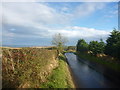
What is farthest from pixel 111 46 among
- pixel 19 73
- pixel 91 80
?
pixel 19 73

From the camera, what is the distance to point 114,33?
66.2 ft

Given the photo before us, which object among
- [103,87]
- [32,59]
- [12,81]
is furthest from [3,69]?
[103,87]

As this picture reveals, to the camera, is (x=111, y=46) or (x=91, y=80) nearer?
(x=91, y=80)

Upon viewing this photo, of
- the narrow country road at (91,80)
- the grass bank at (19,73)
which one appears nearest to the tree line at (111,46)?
the narrow country road at (91,80)

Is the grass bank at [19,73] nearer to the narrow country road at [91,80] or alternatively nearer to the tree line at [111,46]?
the narrow country road at [91,80]

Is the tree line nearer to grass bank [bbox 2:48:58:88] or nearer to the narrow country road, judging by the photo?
the narrow country road

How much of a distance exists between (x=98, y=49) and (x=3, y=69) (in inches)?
921

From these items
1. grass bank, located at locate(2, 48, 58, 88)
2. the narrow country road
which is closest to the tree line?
the narrow country road

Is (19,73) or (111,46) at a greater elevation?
→ (111,46)

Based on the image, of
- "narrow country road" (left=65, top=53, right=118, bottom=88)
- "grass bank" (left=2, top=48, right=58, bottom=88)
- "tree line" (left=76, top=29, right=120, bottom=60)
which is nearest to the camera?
"grass bank" (left=2, top=48, right=58, bottom=88)

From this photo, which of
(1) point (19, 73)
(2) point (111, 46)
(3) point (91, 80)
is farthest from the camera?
(2) point (111, 46)

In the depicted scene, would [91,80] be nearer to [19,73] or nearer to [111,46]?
[19,73]

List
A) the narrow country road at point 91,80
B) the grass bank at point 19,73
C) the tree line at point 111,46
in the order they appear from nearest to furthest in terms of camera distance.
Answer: the grass bank at point 19,73, the narrow country road at point 91,80, the tree line at point 111,46

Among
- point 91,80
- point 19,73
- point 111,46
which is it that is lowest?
point 91,80
